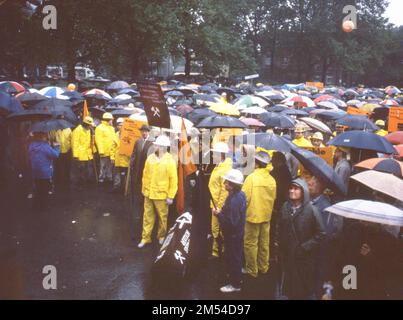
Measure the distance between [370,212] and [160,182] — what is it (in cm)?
385

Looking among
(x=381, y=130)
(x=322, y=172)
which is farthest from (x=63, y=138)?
(x=381, y=130)

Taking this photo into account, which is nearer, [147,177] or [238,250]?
[238,250]

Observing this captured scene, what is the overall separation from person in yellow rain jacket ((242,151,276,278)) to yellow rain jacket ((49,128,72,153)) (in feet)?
19.7

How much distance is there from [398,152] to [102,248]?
5470 millimetres

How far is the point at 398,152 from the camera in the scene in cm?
709

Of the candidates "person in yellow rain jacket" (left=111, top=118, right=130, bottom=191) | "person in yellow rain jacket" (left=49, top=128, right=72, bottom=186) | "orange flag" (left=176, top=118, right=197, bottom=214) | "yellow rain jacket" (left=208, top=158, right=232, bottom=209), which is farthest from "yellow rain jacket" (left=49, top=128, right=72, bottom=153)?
"yellow rain jacket" (left=208, top=158, right=232, bottom=209)

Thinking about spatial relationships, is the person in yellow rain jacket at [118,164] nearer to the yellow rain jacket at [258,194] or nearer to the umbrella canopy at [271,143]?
the umbrella canopy at [271,143]

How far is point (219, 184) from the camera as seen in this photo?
6492 millimetres

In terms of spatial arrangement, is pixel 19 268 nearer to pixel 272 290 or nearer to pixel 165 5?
pixel 272 290

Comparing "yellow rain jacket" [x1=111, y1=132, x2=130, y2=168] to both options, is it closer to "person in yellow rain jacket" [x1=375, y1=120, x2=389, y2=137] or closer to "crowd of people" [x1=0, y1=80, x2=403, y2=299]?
"crowd of people" [x1=0, y1=80, x2=403, y2=299]

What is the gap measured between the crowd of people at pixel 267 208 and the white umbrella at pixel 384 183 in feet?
0.33

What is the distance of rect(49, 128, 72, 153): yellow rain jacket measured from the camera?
399 inches

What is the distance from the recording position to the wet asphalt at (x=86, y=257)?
5621 millimetres
